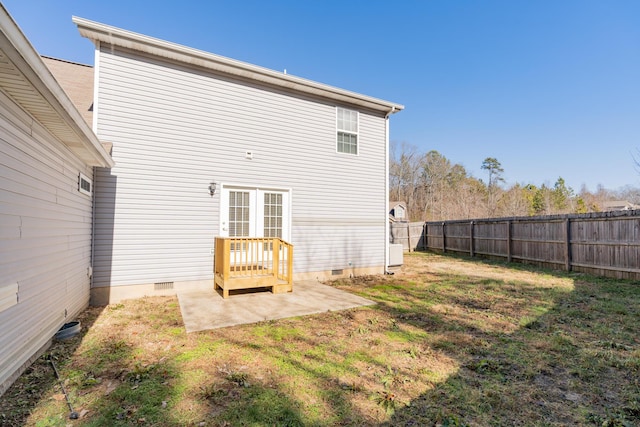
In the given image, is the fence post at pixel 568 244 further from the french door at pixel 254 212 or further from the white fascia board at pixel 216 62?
the french door at pixel 254 212

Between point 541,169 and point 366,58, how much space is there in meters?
32.9

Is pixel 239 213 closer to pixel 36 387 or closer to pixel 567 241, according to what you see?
pixel 36 387

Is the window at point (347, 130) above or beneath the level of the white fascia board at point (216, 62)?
beneath

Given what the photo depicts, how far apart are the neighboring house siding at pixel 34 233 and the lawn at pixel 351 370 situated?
1.17ft

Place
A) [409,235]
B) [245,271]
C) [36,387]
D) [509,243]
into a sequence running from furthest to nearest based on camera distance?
[409,235] → [509,243] → [245,271] → [36,387]

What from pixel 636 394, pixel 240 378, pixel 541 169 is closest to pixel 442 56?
pixel 636 394

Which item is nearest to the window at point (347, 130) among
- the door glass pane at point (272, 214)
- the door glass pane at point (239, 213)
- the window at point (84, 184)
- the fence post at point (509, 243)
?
the door glass pane at point (272, 214)

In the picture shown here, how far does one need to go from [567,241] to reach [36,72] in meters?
12.0

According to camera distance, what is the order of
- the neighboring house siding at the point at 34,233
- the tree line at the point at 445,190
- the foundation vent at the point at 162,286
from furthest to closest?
the tree line at the point at 445,190 < the foundation vent at the point at 162,286 < the neighboring house siding at the point at 34,233

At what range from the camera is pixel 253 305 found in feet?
16.8

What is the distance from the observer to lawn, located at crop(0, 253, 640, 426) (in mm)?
2211

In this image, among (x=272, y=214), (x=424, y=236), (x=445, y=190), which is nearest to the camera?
(x=272, y=214)

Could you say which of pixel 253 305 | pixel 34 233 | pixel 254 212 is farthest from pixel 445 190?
pixel 34 233

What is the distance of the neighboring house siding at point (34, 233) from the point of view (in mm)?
2547
